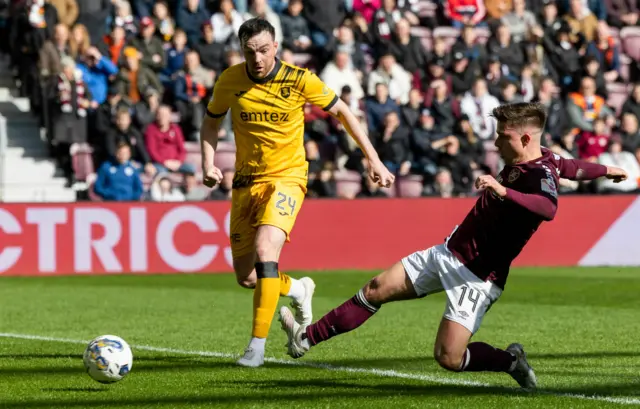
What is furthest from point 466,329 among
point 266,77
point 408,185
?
point 408,185

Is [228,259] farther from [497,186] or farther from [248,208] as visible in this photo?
[497,186]

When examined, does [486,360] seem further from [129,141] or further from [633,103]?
[633,103]

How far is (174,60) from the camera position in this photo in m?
20.2

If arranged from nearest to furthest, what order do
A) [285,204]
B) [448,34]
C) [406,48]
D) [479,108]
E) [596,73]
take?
[285,204] → [479,108] → [406,48] → [596,73] → [448,34]

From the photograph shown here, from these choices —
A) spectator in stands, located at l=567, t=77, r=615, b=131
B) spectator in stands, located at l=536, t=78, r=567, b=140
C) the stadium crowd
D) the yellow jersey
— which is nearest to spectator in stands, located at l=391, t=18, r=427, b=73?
the stadium crowd

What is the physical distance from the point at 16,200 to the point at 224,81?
10170 mm

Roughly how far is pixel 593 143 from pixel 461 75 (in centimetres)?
245

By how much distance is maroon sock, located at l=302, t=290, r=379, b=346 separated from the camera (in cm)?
772

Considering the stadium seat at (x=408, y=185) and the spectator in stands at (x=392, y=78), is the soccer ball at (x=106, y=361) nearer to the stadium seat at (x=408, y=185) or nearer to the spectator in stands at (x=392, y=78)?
the stadium seat at (x=408, y=185)

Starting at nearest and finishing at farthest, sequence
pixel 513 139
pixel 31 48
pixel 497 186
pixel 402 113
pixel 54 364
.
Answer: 1. pixel 497 186
2. pixel 513 139
3. pixel 54 364
4. pixel 31 48
5. pixel 402 113

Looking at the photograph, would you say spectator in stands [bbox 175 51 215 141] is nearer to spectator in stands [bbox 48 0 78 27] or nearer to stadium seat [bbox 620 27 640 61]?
spectator in stands [bbox 48 0 78 27]

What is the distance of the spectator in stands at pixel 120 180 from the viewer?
18.2 m

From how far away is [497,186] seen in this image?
6.49 metres

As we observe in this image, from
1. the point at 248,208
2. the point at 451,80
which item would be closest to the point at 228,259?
the point at 451,80
